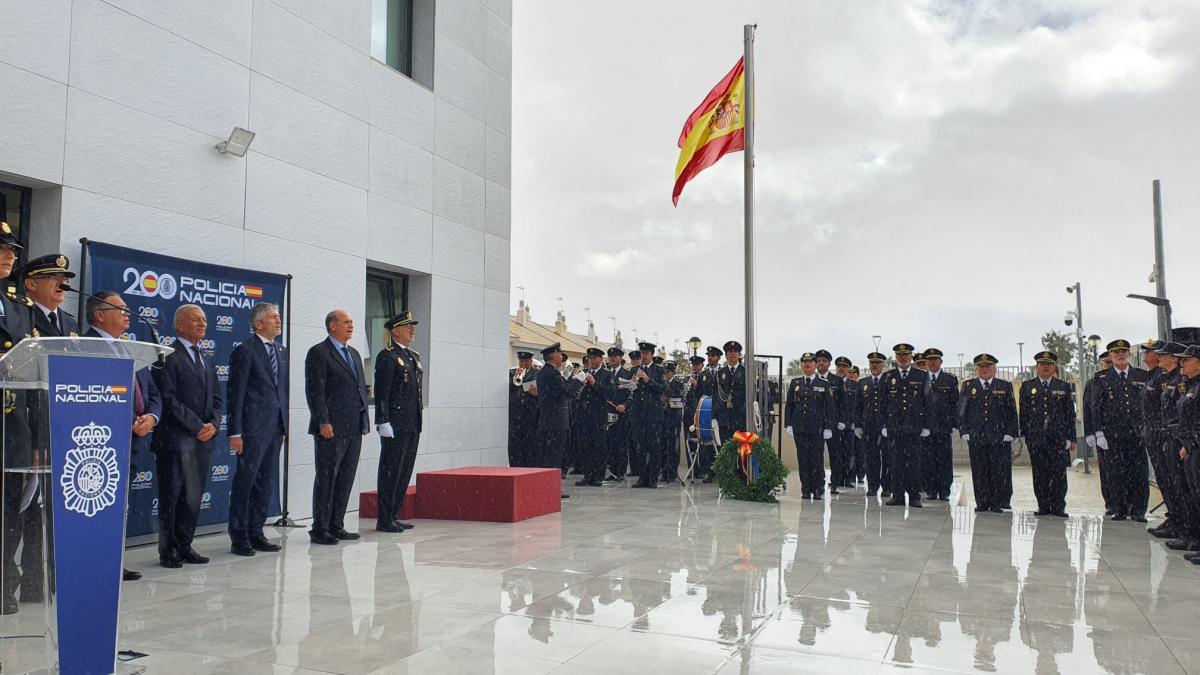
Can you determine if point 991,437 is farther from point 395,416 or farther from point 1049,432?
point 395,416

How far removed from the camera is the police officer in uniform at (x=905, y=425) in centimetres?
1004

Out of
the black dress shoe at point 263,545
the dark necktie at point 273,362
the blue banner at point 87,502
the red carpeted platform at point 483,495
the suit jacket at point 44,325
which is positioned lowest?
the black dress shoe at point 263,545

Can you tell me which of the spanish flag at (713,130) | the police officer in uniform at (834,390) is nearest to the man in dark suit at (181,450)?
the spanish flag at (713,130)

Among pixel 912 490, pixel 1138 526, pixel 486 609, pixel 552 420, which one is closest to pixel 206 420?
pixel 486 609

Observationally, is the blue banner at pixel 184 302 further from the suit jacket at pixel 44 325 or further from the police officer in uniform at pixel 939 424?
the police officer in uniform at pixel 939 424

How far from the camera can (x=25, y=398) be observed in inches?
128

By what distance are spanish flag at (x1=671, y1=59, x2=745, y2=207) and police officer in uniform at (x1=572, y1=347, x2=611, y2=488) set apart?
2.91 meters

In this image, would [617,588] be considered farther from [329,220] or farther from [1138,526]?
[1138,526]

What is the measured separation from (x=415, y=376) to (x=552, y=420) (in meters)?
3.51

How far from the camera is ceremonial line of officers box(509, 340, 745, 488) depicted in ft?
36.7

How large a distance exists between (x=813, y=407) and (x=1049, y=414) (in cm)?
262

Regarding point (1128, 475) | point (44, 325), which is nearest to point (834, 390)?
point (1128, 475)

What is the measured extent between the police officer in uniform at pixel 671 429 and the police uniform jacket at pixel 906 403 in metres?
3.25

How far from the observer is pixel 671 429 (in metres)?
12.9
